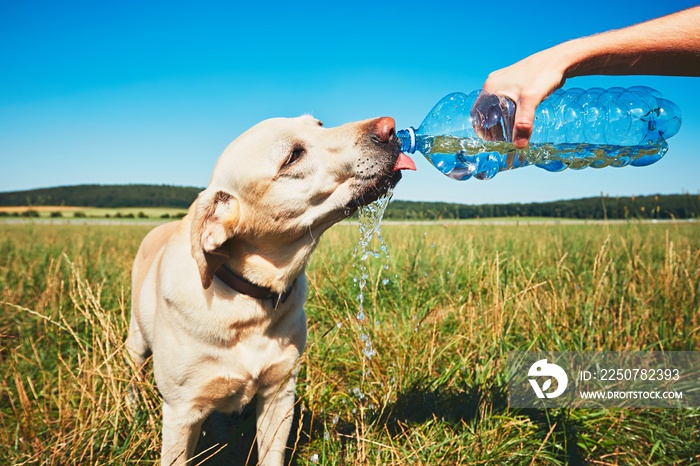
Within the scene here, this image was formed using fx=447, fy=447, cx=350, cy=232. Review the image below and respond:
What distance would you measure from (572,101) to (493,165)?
63 cm

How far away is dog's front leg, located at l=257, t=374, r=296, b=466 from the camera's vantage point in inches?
96.7

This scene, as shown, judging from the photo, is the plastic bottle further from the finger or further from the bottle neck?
the finger

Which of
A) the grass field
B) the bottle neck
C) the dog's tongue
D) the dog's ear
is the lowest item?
the grass field

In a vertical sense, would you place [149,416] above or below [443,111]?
below

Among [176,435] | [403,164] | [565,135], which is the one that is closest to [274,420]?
[176,435]

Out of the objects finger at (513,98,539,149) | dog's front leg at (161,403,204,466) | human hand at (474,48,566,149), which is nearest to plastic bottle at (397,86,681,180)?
human hand at (474,48,566,149)

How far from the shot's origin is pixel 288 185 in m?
2.41

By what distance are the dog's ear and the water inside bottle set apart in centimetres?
116

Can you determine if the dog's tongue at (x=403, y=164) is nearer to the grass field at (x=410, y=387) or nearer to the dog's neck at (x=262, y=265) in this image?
the dog's neck at (x=262, y=265)

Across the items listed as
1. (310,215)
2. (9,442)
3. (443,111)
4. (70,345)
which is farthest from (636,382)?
(70,345)

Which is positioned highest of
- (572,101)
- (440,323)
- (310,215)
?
(572,101)

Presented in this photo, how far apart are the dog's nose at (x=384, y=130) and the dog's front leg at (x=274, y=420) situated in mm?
1400

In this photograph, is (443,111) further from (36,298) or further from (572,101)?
(36,298)

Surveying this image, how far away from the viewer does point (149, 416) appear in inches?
104
